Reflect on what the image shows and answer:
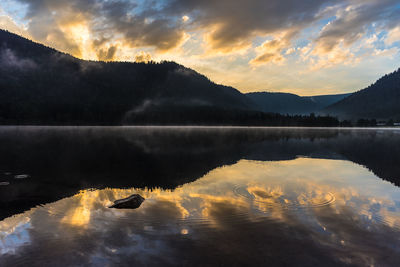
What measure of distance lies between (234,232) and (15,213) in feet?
34.4

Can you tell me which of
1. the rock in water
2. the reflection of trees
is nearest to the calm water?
the reflection of trees

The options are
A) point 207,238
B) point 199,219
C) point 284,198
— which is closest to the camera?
point 207,238

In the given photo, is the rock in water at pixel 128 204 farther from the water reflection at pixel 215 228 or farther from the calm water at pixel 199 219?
the calm water at pixel 199 219

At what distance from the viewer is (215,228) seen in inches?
422

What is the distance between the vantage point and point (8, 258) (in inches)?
314

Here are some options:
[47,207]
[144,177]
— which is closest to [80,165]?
[144,177]

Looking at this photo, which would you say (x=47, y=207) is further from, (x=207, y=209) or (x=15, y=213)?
(x=207, y=209)

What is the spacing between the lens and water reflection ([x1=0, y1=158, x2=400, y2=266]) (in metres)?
8.34

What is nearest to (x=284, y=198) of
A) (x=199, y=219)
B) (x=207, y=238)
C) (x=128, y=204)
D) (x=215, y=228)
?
(x=199, y=219)

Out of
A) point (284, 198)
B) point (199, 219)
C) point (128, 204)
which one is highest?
point (128, 204)

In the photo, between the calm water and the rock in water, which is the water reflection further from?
the rock in water

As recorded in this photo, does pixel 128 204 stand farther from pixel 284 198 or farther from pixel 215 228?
pixel 284 198

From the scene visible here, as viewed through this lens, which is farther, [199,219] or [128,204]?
[128,204]

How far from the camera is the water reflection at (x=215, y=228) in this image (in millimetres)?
8336
